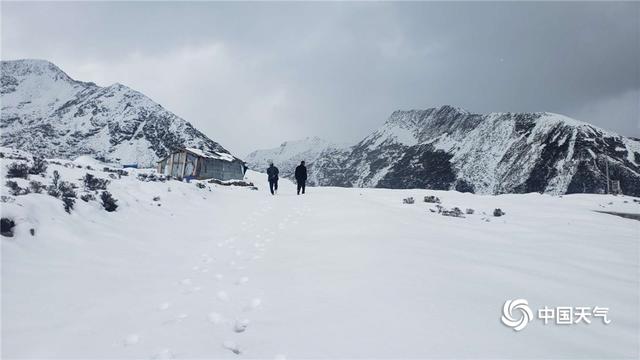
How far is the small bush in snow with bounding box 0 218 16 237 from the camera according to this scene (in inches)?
224

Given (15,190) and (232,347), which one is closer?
(232,347)

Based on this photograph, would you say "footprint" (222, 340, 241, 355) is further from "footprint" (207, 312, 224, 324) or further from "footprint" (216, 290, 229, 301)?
"footprint" (216, 290, 229, 301)

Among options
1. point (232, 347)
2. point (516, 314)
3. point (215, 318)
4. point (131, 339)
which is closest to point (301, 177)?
point (215, 318)

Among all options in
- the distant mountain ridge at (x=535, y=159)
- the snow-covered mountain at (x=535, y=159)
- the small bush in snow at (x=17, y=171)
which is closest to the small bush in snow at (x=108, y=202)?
the small bush in snow at (x=17, y=171)

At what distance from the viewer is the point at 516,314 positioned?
162 inches

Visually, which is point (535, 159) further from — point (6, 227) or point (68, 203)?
point (6, 227)

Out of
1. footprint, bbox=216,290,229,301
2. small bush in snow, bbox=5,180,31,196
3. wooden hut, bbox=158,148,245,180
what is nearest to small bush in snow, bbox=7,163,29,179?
small bush in snow, bbox=5,180,31,196

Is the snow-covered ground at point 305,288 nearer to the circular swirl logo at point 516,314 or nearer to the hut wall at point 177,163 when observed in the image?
the circular swirl logo at point 516,314

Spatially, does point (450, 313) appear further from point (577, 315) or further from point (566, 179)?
point (566, 179)

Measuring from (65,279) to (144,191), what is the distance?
27.3ft

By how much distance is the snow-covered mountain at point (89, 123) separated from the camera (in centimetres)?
9769

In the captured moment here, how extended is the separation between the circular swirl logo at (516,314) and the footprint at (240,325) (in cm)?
277

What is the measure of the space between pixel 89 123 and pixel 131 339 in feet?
427

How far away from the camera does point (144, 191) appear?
514 inches
